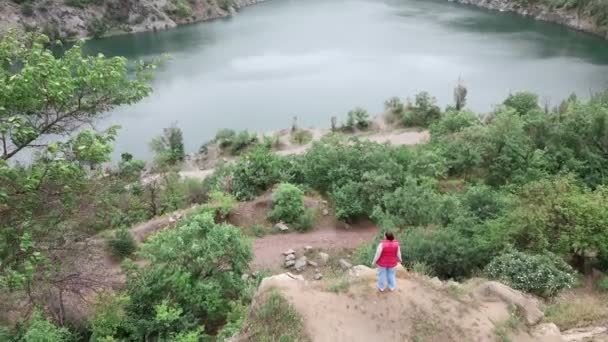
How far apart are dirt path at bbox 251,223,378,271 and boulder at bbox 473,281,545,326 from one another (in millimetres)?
6544

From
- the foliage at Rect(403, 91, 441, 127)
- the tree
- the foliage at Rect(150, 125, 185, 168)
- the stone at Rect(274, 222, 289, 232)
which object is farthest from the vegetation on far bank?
the foliage at Rect(403, 91, 441, 127)

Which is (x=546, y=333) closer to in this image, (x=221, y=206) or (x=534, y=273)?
(x=534, y=273)

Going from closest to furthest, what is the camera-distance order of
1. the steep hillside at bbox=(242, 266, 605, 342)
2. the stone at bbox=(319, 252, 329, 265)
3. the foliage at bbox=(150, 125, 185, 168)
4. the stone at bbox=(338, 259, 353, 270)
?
the steep hillside at bbox=(242, 266, 605, 342) < the stone at bbox=(338, 259, 353, 270) < the stone at bbox=(319, 252, 329, 265) < the foliage at bbox=(150, 125, 185, 168)

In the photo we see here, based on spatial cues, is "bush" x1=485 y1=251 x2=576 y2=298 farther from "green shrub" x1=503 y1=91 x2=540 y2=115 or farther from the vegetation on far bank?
"green shrub" x1=503 y1=91 x2=540 y2=115

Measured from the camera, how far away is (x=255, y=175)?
70.4ft

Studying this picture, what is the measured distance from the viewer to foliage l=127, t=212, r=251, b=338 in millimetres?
11641

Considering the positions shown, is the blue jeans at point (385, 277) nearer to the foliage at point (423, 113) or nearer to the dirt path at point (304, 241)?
the dirt path at point (304, 241)

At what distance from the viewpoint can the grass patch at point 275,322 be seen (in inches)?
350

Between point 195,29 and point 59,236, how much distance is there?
61.2 m

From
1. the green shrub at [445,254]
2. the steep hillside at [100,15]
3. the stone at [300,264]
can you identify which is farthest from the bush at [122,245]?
the steep hillside at [100,15]

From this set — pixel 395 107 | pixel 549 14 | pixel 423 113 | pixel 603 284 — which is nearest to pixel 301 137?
pixel 395 107

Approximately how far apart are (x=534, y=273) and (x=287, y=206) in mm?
8853

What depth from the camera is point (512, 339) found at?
9.22m

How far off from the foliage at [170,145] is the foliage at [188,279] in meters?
19.4
